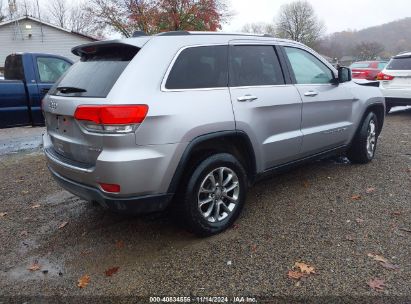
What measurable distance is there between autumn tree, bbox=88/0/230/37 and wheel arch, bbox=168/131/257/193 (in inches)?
1072

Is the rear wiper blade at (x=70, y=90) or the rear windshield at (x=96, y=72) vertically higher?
the rear windshield at (x=96, y=72)

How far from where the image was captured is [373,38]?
74.2 meters

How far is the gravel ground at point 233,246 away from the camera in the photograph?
2.94 m

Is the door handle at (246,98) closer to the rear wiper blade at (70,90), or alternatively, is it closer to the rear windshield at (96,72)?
the rear windshield at (96,72)

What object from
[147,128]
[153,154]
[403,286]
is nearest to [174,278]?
[153,154]

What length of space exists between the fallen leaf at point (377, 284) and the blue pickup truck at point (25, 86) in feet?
21.3

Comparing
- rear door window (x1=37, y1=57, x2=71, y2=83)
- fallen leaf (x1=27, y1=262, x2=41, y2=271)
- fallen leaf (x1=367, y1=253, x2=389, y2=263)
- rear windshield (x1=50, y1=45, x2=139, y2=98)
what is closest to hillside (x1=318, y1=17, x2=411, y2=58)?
rear door window (x1=37, y1=57, x2=71, y2=83)

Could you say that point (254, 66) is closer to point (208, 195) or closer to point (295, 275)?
point (208, 195)

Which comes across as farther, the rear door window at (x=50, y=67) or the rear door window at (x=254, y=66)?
the rear door window at (x=50, y=67)

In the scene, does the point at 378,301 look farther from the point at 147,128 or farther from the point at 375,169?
the point at 375,169

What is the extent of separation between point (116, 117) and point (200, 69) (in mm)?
987

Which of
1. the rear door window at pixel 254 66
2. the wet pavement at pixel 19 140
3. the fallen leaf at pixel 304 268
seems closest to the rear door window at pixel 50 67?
the wet pavement at pixel 19 140

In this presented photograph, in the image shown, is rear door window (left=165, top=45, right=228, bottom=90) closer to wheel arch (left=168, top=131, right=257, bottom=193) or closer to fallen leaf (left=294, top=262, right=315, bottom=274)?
wheel arch (left=168, top=131, right=257, bottom=193)

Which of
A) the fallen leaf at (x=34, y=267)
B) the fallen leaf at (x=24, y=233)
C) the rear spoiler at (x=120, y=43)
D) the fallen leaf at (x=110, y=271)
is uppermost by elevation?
the rear spoiler at (x=120, y=43)
